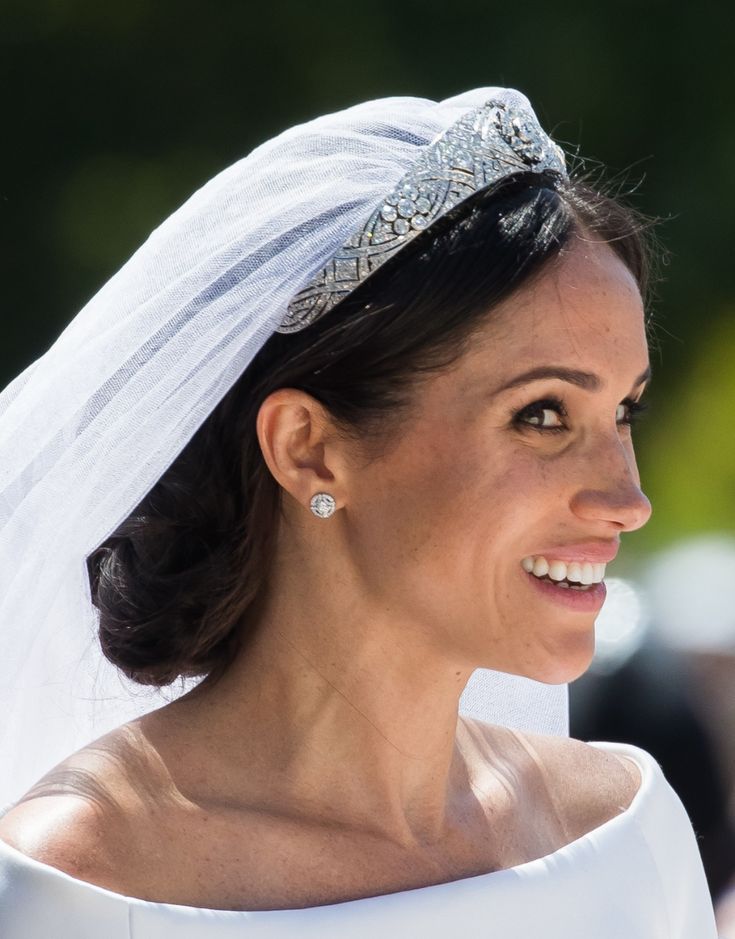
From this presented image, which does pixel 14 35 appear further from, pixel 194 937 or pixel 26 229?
pixel 194 937

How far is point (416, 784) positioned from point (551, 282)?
784 millimetres

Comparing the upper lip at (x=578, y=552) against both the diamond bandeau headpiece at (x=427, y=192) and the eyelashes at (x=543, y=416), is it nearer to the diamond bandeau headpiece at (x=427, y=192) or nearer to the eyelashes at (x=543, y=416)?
the eyelashes at (x=543, y=416)


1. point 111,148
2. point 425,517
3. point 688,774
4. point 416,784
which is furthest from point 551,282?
point 111,148

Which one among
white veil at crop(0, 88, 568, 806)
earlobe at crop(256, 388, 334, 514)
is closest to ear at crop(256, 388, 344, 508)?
earlobe at crop(256, 388, 334, 514)

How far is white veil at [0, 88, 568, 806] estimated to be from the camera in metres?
2.15

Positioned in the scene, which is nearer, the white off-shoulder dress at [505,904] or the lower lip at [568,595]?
the white off-shoulder dress at [505,904]

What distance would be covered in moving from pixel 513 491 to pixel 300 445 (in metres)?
0.32

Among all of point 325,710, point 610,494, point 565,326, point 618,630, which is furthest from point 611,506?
point 618,630

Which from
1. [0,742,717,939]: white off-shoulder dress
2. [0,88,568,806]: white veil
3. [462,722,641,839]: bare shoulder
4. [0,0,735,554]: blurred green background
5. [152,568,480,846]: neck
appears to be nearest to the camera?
[0,742,717,939]: white off-shoulder dress

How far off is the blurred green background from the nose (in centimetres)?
336

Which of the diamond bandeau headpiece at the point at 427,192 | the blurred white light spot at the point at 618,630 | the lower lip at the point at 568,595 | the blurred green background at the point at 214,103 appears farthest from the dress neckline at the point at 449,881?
the blurred green background at the point at 214,103

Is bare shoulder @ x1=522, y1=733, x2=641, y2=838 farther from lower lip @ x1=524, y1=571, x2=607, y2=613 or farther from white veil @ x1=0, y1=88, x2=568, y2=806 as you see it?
white veil @ x1=0, y1=88, x2=568, y2=806

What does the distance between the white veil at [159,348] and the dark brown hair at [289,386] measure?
10cm

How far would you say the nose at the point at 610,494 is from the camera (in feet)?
7.22
